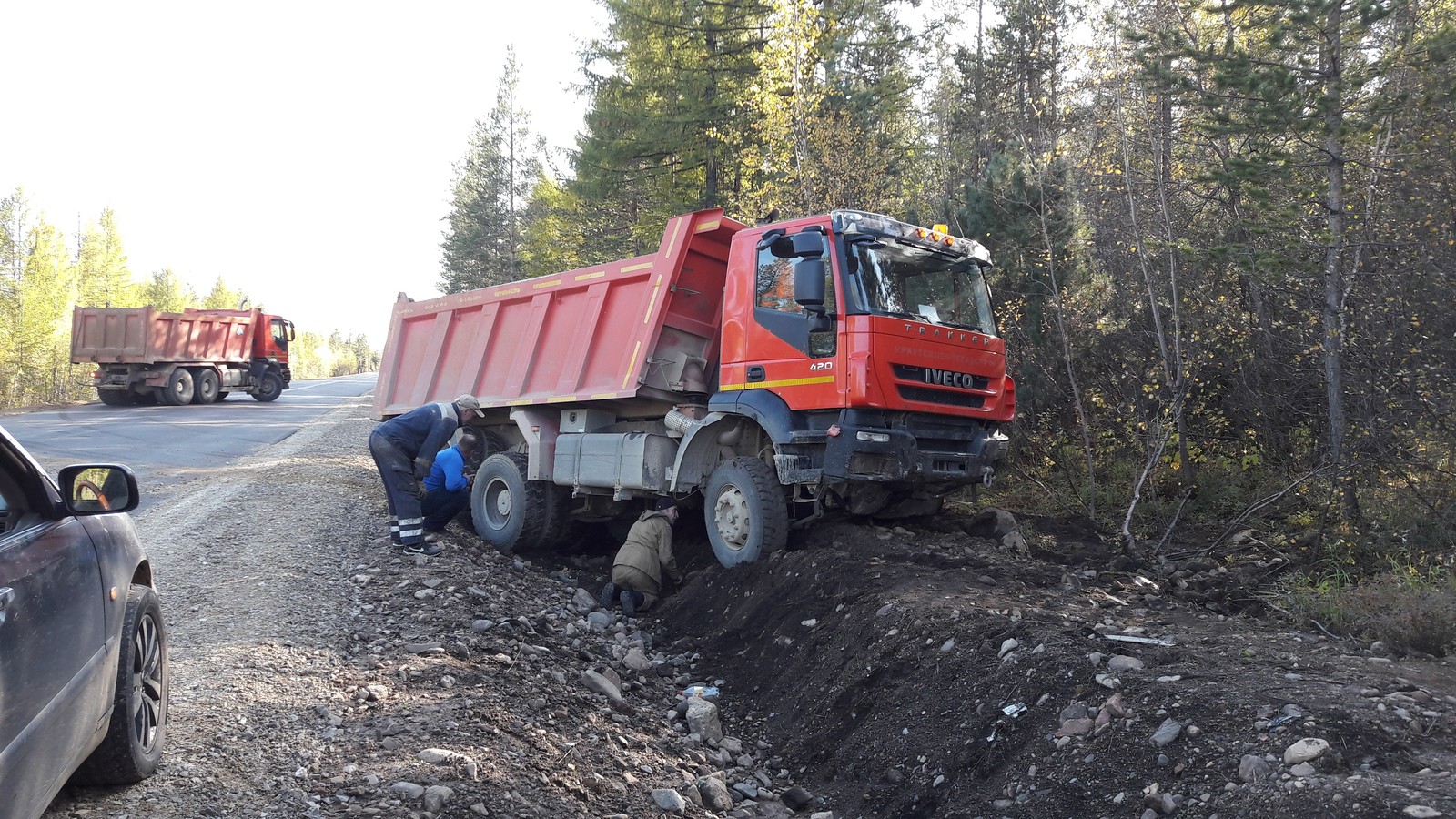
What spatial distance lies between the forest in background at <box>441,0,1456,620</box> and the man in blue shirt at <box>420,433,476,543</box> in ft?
12.2

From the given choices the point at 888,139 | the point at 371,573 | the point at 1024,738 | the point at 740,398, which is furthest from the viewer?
the point at 888,139

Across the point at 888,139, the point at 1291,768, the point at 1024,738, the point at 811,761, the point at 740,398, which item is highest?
the point at 888,139

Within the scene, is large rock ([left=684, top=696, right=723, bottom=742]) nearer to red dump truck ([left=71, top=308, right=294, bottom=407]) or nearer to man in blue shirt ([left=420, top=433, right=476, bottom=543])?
man in blue shirt ([left=420, top=433, right=476, bottom=543])

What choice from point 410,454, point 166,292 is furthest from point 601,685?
point 166,292

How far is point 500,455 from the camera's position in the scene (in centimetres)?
958

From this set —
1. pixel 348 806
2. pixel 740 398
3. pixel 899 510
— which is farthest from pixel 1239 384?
pixel 348 806

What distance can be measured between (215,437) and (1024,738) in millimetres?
17150

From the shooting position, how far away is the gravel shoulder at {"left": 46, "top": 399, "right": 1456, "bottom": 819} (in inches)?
139

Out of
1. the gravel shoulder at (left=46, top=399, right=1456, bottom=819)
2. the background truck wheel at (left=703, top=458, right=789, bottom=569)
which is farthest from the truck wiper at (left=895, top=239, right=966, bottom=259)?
the gravel shoulder at (left=46, top=399, right=1456, bottom=819)

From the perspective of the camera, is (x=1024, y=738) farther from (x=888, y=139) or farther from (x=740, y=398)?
(x=888, y=139)

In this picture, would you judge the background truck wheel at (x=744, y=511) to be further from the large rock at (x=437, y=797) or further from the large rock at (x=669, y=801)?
the large rock at (x=437, y=797)

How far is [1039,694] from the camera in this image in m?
4.43

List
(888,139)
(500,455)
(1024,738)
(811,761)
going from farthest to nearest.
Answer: (888,139) → (500,455) → (811,761) → (1024,738)

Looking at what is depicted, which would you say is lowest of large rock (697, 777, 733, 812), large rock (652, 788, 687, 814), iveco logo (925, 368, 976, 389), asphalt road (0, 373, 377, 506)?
large rock (697, 777, 733, 812)
